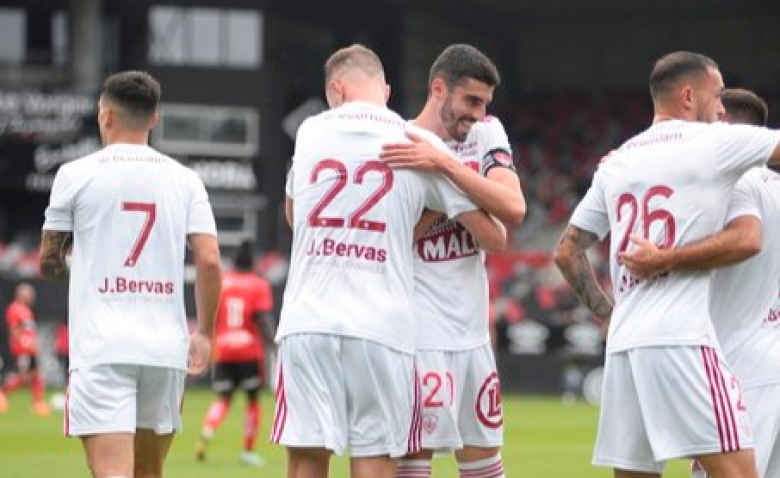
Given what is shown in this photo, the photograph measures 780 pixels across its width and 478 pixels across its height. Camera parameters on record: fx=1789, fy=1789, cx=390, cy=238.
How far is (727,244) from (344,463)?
10.9 meters

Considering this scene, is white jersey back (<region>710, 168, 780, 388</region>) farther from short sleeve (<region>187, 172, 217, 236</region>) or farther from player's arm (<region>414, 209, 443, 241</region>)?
short sleeve (<region>187, 172, 217, 236</region>)

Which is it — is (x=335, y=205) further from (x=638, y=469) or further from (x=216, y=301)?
(x=638, y=469)

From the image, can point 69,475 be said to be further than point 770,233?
Yes

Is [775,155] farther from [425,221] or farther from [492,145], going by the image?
[425,221]

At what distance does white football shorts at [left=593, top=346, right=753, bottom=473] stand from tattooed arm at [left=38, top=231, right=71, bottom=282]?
283cm

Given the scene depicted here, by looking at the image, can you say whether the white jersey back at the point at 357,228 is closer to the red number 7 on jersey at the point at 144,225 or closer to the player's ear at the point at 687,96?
the red number 7 on jersey at the point at 144,225

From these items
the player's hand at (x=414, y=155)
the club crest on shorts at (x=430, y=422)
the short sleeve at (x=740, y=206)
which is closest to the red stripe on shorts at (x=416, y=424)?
the club crest on shorts at (x=430, y=422)

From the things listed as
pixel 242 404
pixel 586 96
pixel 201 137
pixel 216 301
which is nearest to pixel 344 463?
pixel 216 301

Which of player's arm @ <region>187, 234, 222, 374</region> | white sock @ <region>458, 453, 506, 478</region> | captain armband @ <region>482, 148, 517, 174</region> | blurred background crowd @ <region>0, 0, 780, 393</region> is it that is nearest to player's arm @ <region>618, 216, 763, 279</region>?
captain armband @ <region>482, 148, 517, 174</region>

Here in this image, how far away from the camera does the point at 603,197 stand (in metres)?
8.61

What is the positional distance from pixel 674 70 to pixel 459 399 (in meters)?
2.04

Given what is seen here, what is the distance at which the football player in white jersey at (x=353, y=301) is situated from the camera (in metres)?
8.12

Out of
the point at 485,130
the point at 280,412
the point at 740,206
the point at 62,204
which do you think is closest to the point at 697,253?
the point at 740,206

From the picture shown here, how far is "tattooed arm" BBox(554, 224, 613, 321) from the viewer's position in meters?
8.78
